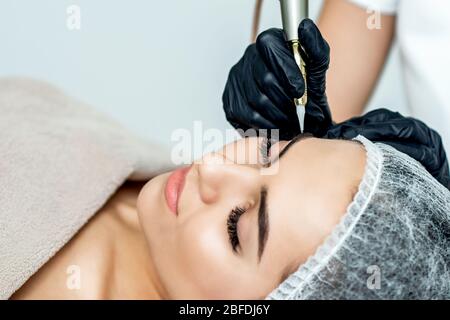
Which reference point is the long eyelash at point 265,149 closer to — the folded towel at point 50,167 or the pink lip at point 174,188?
the pink lip at point 174,188

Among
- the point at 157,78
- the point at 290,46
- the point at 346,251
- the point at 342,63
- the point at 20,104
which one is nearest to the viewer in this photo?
the point at 346,251

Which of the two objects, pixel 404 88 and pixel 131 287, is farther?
pixel 404 88

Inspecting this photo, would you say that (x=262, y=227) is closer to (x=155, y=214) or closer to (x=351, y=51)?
(x=155, y=214)

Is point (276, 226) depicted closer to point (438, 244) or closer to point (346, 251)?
point (346, 251)

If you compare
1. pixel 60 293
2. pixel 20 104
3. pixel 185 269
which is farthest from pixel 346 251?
pixel 20 104

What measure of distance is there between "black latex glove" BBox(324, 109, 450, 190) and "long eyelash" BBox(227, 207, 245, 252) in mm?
336

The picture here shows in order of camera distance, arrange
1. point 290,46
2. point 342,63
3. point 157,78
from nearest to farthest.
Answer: point 290,46 → point 342,63 → point 157,78

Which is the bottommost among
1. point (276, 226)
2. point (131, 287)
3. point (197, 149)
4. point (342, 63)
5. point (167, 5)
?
point (131, 287)

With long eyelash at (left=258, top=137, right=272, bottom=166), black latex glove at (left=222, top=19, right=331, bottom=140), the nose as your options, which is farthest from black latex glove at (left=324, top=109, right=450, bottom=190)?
the nose

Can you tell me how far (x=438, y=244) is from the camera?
34.5 inches

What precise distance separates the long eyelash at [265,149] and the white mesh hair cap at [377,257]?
7.0 inches

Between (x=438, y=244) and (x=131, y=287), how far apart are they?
1.89 feet

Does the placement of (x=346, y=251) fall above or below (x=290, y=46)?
below

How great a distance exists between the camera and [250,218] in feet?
2.83
